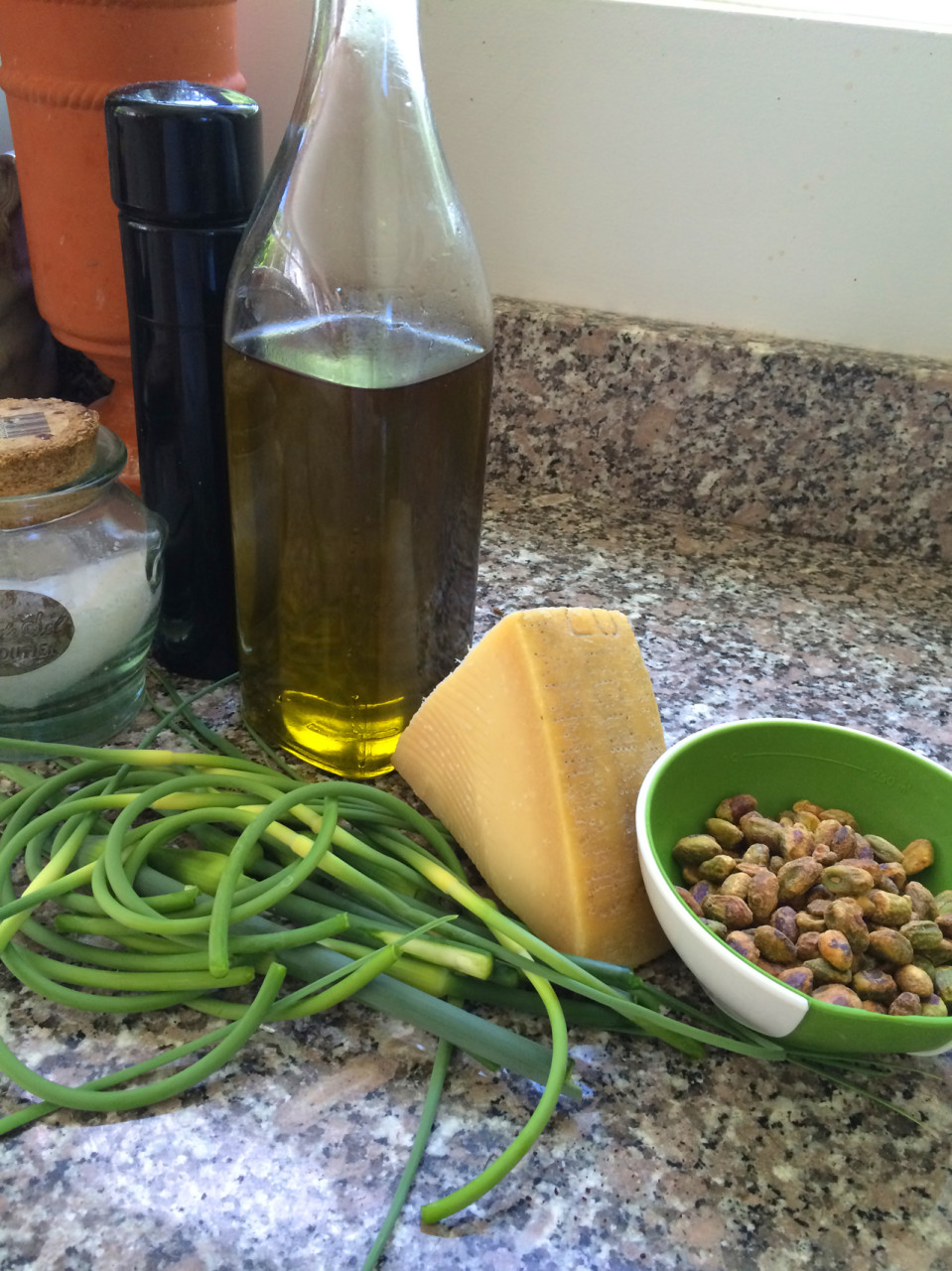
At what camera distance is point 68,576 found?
0.53m

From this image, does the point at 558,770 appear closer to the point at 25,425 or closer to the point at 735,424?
the point at 25,425

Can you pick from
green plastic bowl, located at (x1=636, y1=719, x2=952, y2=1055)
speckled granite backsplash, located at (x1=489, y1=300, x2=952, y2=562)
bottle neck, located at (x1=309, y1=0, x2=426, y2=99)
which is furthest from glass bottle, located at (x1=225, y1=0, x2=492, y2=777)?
speckled granite backsplash, located at (x1=489, y1=300, x2=952, y2=562)

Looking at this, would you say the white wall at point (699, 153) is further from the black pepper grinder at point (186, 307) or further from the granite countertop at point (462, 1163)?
the granite countertop at point (462, 1163)

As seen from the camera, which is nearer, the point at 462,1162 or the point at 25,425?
the point at 462,1162

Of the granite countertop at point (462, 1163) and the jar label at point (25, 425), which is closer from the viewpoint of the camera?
the granite countertop at point (462, 1163)

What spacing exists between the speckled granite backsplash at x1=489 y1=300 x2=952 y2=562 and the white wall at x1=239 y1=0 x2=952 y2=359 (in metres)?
0.03

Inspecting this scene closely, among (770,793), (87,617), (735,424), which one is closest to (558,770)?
(770,793)

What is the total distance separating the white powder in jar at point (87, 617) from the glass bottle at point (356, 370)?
66 mm

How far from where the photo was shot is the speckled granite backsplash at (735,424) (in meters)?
0.75

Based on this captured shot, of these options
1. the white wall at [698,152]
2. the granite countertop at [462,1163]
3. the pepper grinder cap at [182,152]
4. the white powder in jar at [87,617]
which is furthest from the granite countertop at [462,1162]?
the white wall at [698,152]

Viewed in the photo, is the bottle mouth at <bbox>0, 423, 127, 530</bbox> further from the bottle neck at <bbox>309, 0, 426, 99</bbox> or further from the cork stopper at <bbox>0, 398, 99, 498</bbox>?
the bottle neck at <bbox>309, 0, 426, 99</bbox>

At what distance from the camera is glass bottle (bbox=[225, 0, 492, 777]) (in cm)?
48

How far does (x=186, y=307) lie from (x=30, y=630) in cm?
18

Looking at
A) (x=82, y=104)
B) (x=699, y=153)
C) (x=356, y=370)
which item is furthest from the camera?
(x=699, y=153)
